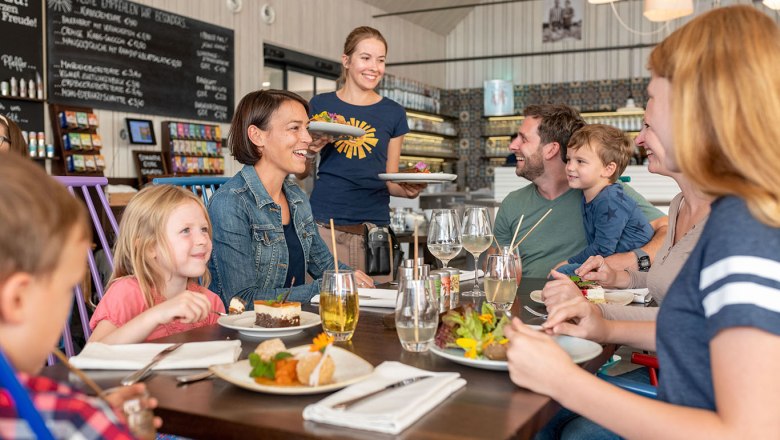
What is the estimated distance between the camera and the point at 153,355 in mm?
1306

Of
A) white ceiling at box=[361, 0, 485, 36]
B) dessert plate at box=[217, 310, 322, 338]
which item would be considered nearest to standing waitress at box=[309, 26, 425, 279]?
dessert plate at box=[217, 310, 322, 338]

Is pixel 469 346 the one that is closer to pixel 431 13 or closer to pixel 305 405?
pixel 305 405

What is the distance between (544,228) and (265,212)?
1.25 metres

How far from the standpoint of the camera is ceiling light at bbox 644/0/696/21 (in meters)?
5.82

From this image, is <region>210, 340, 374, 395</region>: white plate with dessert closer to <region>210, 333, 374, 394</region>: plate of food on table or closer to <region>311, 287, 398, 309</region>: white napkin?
<region>210, 333, 374, 394</region>: plate of food on table

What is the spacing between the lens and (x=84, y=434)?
29.9 inches

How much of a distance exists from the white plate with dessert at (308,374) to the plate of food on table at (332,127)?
2076 mm

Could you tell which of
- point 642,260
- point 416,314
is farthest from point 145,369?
point 642,260

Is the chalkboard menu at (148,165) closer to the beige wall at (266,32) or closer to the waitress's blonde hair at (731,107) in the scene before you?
the beige wall at (266,32)

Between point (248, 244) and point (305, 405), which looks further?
point (248, 244)

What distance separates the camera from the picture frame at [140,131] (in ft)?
22.5

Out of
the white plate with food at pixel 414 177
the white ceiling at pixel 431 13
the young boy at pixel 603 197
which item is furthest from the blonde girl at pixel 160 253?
the white ceiling at pixel 431 13

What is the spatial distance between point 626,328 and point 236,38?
24.1 feet

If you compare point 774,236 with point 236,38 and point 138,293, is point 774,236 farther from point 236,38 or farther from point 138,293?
point 236,38
